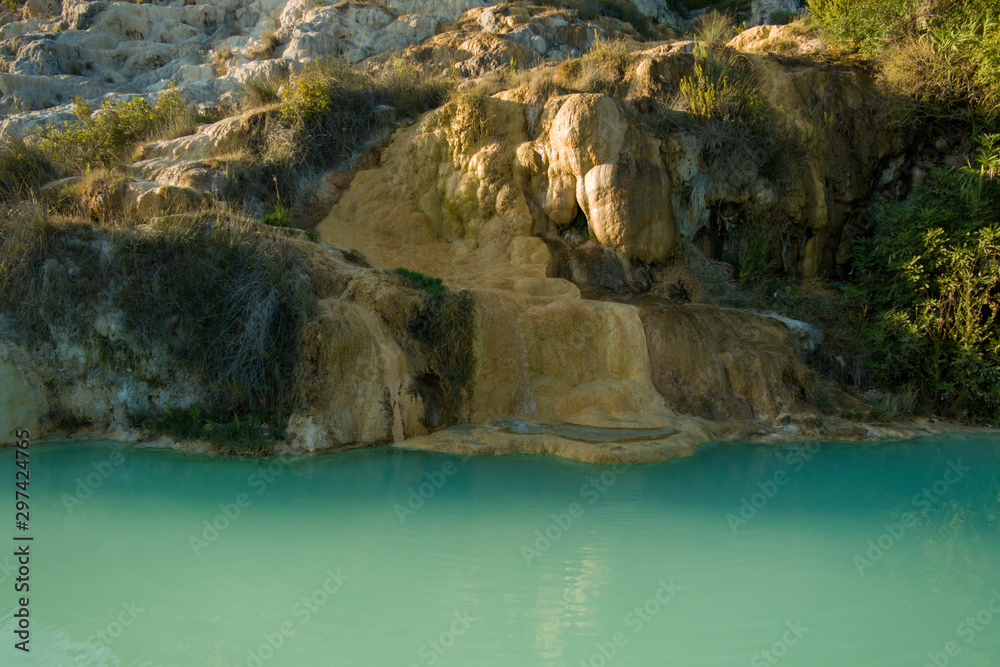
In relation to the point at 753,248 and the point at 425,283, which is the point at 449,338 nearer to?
the point at 425,283

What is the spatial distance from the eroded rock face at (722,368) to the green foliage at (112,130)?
930cm

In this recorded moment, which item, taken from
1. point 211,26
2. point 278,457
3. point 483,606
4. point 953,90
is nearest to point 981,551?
point 483,606

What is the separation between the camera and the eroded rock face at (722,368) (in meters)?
7.43

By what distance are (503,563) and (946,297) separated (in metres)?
7.17

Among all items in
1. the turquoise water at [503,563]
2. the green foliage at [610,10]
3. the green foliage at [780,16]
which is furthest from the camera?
the green foliage at [780,16]

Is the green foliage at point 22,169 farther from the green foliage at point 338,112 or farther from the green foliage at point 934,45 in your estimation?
the green foliage at point 934,45

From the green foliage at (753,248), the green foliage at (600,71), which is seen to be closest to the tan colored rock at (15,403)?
the green foliage at (600,71)

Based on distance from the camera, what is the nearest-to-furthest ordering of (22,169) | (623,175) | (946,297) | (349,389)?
1. (349,389)
2. (946,297)
3. (623,175)
4. (22,169)

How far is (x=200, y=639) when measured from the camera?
307 cm

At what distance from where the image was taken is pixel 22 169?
9.34 meters

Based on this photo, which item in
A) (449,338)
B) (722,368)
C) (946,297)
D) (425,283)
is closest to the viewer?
(449,338)

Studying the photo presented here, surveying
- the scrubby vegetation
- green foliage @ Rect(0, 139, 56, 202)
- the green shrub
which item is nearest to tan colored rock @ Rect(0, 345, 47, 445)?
the scrubby vegetation

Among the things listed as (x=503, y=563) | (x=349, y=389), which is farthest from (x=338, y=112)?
(x=503, y=563)

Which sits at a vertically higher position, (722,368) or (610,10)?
(610,10)
